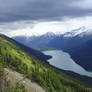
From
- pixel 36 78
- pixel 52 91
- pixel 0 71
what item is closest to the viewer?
pixel 0 71

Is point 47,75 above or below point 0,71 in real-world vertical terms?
below

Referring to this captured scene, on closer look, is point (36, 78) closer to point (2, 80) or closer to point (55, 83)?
point (55, 83)

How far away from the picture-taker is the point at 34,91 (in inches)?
3716

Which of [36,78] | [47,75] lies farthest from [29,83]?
[47,75]

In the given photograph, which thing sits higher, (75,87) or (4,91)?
(4,91)

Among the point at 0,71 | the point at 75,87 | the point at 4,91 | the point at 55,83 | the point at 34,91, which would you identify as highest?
the point at 0,71

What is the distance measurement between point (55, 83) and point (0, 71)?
422 ft

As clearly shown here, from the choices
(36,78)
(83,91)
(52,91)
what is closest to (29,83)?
(36,78)

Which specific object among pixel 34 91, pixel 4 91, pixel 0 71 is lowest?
pixel 34 91

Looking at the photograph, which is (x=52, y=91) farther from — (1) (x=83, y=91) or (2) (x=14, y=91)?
(2) (x=14, y=91)

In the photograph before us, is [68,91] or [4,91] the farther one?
[68,91]

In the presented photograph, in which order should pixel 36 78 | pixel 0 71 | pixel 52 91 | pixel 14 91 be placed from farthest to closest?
1. pixel 52 91
2. pixel 36 78
3. pixel 0 71
4. pixel 14 91

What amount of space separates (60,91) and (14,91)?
121669 mm

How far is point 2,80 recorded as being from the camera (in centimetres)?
2117
